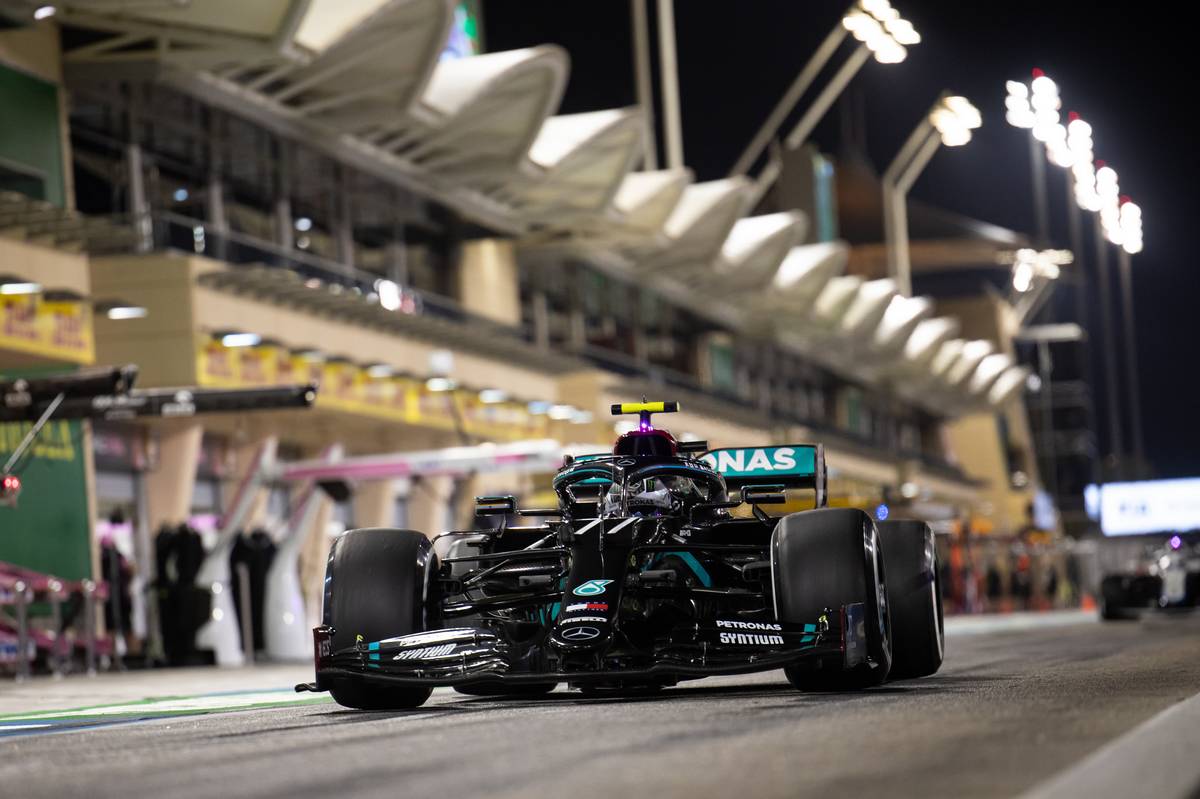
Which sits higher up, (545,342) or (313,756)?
(545,342)

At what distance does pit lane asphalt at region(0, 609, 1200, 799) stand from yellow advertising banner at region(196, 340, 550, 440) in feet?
54.4

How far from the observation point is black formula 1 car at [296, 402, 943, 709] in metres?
11.8

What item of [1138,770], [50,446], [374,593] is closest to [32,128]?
[50,446]

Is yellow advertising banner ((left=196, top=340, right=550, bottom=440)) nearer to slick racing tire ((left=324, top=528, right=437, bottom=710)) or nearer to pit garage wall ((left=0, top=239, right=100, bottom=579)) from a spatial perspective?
pit garage wall ((left=0, top=239, right=100, bottom=579))

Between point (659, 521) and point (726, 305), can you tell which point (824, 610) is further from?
point (726, 305)

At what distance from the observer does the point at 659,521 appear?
12.8m

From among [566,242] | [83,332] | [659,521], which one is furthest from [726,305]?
[659,521]

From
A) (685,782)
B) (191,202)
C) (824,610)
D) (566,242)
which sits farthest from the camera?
(566,242)

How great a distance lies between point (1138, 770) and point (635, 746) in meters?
2.24

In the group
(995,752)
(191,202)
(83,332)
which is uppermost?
(191,202)

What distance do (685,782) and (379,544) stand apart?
6.07 m

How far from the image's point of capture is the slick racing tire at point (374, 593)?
12.7 meters

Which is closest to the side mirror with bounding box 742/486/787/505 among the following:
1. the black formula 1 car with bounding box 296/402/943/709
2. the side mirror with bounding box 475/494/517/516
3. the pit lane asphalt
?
the black formula 1 car with bounding box 296/402/943/709

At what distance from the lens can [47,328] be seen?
2800cm
